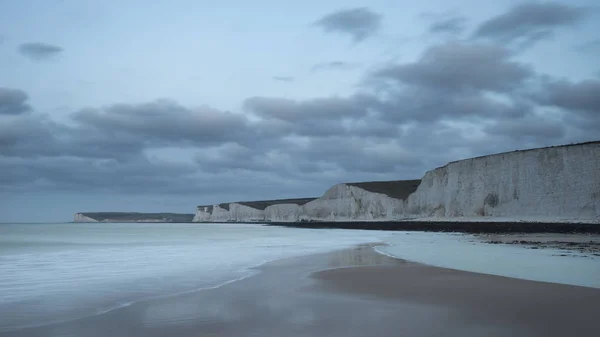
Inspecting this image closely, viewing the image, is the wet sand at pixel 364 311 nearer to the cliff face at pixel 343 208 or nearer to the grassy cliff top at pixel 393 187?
the cliff face at pixel 343 208

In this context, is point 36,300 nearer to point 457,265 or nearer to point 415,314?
point 415,314

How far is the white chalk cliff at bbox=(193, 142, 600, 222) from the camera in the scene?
35531mm

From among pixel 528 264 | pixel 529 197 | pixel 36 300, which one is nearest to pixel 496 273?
pixel 528 264

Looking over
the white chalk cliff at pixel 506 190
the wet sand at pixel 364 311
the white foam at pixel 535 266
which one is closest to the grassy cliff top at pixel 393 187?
the white chalk cliff at pixel 506 190

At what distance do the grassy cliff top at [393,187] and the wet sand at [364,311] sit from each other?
62.6m

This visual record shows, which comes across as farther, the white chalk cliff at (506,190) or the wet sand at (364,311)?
the white chalk cliff at (506,190)

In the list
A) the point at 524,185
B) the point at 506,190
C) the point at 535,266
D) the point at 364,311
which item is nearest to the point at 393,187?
the point at 506,190

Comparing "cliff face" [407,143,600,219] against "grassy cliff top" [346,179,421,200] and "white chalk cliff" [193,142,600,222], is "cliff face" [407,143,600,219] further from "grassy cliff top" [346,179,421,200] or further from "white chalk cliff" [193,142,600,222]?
"grassy cliff top" [346,179,421,200]

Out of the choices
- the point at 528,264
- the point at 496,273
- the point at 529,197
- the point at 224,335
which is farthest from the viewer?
the point at 529,197

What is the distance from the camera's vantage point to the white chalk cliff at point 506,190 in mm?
35531

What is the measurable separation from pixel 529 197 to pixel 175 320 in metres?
40.5

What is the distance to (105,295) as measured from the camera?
7.95 meters

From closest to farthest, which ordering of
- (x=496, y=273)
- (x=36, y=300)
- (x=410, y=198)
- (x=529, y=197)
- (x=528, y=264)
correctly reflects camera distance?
(x=36, y=300)
(x=496, y=273)
(x=528, y=264)
(x=529, y=197)
(x=410, y=198)

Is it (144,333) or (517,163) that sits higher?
(517,163)
